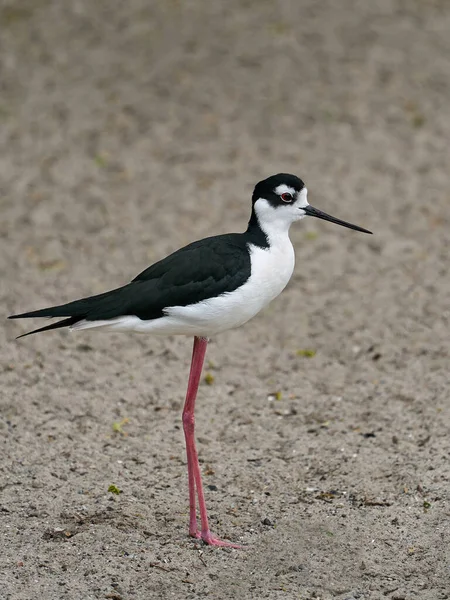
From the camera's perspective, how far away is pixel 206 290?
4.34 meters

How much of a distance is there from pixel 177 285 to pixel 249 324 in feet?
8.22

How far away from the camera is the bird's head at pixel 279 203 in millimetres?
4551

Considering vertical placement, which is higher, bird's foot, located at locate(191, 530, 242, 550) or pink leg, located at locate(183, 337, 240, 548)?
pink leg, located at locate(183, 337, 240, 548)

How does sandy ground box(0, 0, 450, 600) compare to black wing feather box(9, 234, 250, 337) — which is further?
sandy ground box(0, 0, 450, 600)

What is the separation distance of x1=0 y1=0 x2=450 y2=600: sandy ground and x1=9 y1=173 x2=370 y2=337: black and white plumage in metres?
0.98

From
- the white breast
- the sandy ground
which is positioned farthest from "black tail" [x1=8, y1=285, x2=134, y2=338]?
the sandy ground

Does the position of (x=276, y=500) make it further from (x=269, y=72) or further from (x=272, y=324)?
(x=269, y=72)

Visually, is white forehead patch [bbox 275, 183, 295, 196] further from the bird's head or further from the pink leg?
the pink leg

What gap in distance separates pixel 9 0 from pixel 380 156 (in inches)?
185

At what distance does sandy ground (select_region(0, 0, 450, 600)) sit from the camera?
446 cm

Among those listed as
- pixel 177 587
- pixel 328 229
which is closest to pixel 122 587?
pixel 177 587

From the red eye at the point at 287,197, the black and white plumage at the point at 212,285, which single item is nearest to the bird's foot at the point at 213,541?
the black and white plumage at the point at 212,285

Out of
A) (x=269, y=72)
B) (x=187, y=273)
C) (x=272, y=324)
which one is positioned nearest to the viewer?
(x=187, y=273)

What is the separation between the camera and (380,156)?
892 cm
